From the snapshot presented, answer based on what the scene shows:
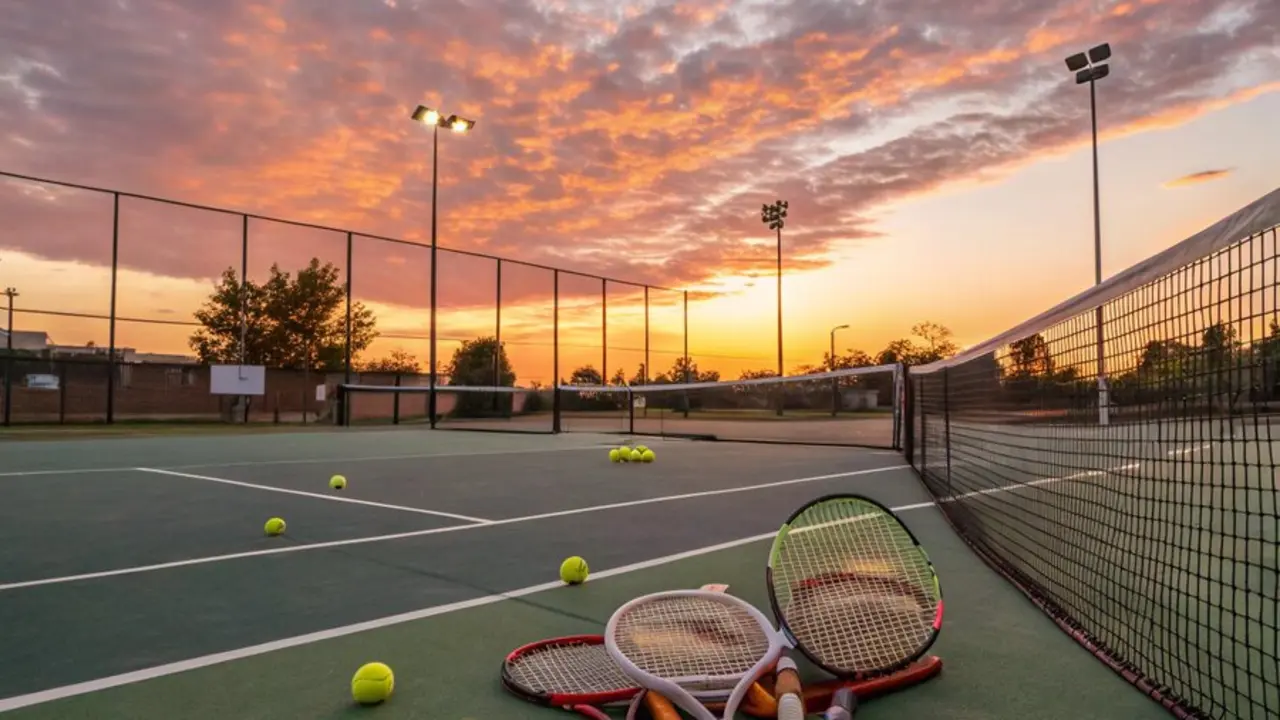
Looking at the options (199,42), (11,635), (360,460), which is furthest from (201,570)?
(199,42)

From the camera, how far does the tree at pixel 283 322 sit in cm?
2962

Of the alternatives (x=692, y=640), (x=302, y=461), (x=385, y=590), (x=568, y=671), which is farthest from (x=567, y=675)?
(x=302, y=461)

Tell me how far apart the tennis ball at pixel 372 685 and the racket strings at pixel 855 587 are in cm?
144

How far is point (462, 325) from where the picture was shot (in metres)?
35.0

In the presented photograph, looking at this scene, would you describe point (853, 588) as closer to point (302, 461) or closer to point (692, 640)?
point (692, 640)

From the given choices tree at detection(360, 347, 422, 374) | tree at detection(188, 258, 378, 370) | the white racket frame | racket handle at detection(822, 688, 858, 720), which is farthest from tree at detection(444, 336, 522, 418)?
racket handle at detection(822, 688, 858, 720)

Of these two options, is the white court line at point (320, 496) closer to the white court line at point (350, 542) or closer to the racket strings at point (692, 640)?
the white court line at point (350, 542)

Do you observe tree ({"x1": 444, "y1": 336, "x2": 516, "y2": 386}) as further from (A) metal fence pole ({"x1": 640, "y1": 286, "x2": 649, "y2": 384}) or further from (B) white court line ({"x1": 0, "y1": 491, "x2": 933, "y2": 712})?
(B) white court line ({"x1": 0, "y1": 491, "x2": 933, "y2": 712})

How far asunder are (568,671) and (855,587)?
1217 mm

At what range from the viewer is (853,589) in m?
2.92

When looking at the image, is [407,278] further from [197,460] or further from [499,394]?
[197,460]

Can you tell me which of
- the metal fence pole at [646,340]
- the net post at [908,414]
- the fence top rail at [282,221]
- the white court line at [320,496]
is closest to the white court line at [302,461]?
the white court line at [320,496]

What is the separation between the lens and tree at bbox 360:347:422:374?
3388 centimetres

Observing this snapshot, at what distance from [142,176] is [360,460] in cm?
2189
